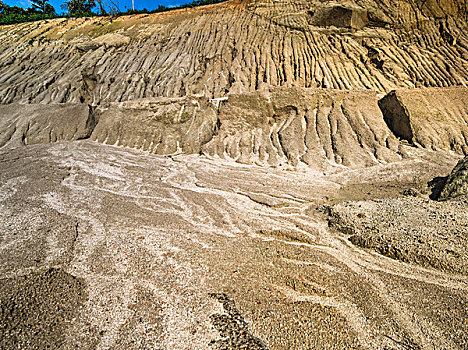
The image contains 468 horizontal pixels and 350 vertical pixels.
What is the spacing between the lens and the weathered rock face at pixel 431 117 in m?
9.66

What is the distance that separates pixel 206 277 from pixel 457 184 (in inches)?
214

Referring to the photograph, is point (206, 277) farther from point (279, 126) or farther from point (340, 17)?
point (340, 17)

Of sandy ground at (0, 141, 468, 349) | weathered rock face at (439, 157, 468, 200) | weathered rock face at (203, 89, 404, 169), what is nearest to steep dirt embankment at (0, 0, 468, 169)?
weathered rock face at (203, 89, 404, 169)

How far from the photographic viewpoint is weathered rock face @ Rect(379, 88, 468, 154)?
31.7 ft

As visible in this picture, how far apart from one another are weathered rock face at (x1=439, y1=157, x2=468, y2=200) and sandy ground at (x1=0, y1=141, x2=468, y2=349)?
73 cm

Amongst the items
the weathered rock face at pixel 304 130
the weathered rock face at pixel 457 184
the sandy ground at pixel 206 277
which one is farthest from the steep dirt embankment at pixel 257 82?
the sandy ground at pixel 206 277

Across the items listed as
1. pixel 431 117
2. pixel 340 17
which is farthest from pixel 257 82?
pixel 431 117

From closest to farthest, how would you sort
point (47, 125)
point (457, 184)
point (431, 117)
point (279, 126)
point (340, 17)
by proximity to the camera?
point (457, 184)
point (431, 117)
point (279, 126)
point (47, 125)
point (340, 17)

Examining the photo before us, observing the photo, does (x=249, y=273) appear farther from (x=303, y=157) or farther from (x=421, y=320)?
(x=303, y=157)

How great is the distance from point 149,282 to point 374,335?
257cm

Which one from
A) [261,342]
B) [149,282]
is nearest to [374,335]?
[261,342]

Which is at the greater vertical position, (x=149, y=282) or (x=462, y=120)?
(x=462, y=120)

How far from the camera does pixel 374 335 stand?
2.65m

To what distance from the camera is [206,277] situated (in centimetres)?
346
